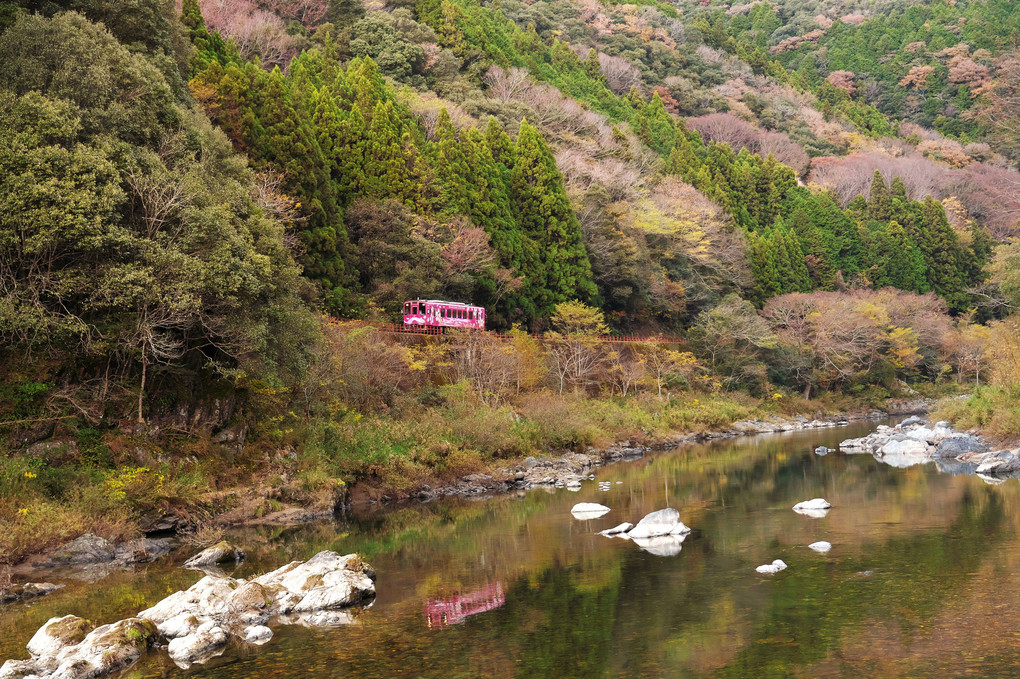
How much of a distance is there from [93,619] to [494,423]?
18.8m

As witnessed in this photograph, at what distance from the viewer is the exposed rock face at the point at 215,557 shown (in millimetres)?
17014

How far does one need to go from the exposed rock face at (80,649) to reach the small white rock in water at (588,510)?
1198 centimetres

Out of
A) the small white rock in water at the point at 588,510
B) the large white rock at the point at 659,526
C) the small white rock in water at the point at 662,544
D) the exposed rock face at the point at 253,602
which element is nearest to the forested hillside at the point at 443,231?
the small white rock in water at the point at 588,510

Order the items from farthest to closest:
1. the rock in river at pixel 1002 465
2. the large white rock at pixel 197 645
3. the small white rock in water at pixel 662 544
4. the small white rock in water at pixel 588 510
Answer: the rock in river at pixel 1002 465, the small white rock in water at pixel 588 510, the small white rock in water at pixel 662 544, the large white rock at pixel 197 645

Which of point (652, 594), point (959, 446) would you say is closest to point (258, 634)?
point (652, 594)

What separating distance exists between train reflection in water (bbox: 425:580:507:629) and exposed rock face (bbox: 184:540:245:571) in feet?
17.5

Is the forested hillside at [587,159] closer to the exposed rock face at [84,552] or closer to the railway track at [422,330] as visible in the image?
the railway track at [422,330]

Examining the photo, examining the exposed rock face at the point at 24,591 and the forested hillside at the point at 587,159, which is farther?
the forested hillside at the point at 587,159

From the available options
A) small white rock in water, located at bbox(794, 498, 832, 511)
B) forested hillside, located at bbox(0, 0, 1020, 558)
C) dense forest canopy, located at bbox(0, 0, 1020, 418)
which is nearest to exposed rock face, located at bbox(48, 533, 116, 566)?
forested hillside, located at bbox(0, 0, 1020, 558)

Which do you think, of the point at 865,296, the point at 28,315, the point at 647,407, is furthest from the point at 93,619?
the point at 865,296

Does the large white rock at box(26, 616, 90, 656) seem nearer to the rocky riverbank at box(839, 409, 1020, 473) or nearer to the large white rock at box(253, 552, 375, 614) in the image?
the large white rock at box(253, 552, 375, 614)

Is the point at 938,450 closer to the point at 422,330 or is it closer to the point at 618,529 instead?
the point at 618,529

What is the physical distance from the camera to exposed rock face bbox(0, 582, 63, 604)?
1487 centimetres

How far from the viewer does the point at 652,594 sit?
13.8 meters
